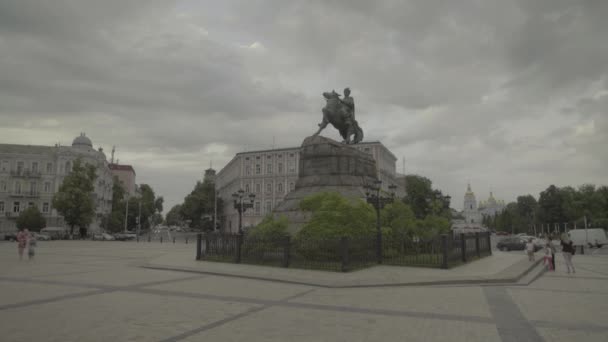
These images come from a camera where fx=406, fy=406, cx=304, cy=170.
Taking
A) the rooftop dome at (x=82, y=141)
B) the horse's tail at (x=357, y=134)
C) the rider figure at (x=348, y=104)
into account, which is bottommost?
the horse's tail at (x=357, y=134)

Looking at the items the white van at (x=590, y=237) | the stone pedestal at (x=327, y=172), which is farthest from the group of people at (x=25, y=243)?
the white van at (x=590, y=237)

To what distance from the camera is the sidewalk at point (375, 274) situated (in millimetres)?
11781

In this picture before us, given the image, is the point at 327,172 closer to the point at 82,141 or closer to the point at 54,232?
the point at 54,232

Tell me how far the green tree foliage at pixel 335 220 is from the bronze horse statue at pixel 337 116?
6471mm

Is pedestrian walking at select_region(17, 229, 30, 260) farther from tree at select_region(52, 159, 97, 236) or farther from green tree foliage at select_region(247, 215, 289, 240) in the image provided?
tree at select_region(52, 159, 97, 236)

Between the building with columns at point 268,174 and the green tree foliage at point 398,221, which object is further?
the building with columns at point 268,174

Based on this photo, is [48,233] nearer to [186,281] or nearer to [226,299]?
[186,281]

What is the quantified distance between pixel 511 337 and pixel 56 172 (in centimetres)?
6363

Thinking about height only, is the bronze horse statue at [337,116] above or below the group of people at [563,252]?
above

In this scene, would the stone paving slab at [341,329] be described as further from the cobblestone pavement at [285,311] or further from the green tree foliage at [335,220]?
the green tree foliage at [335,220]

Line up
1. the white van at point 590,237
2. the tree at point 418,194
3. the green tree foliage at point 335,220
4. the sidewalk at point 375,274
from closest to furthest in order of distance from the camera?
the sidewalk at point 375,274 → the green tree foliage at point 335,220 → the white van at point 590,237 → the tree at point 418,194

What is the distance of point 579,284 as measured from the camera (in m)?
12.1

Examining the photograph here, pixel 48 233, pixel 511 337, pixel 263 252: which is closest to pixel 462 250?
pixel 263 252

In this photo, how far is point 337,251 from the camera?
48.3ft
